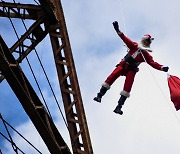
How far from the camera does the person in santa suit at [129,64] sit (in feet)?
28.1

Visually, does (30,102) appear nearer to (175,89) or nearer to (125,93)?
(125,93)

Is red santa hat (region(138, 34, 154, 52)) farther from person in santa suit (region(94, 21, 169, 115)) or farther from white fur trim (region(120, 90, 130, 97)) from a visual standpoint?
white fur trim (region(120, 90, 130, 97))

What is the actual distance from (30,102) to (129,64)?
2.14 metres

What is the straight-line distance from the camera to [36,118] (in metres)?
7.62

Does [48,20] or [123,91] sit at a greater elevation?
[48,20]

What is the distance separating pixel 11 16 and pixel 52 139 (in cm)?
294

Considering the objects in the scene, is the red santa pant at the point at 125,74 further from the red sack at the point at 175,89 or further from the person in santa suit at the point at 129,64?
the red sack at the point at 175,89

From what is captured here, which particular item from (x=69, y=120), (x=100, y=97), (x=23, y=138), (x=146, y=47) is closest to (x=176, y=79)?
(x=146, y=47)

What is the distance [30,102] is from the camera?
297 inches

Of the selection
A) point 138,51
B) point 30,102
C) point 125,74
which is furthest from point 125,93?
point 30,102

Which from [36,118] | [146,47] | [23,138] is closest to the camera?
[36,118]

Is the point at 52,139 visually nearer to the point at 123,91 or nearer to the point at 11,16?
the point at 123,91

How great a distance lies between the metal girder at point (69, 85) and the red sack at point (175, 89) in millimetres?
1715

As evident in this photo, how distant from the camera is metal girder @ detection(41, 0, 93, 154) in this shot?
855 cm
